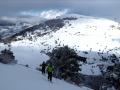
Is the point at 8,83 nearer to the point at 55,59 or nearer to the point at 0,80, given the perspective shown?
the point at 0,80

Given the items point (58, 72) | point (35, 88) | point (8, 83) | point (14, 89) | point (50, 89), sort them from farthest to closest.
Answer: point (58, 72) < point (50, 89) < point (35, 88) < point (8, 83) < point (14, 89)

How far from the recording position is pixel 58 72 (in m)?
57.4

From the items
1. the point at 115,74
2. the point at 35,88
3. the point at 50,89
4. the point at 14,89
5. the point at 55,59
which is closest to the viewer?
the point at 14,89

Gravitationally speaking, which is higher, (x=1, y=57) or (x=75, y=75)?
(x=1, y=57)

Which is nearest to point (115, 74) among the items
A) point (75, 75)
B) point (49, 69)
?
point (75, 75)

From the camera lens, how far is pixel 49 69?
113 ft

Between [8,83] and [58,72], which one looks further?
[58,72]

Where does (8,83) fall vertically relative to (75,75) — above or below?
above

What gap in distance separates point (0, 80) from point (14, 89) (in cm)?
274

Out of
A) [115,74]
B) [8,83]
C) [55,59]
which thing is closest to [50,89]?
[8,83]

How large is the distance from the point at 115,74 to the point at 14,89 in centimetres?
5185

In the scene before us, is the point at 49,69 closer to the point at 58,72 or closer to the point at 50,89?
the point at 50,89

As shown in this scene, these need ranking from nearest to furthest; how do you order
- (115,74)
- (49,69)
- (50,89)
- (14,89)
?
1. (14,89)
2. (50,89)
3. (49,69)
4. (115,74)

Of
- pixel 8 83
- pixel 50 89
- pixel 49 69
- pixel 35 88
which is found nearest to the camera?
pixel 8 83
